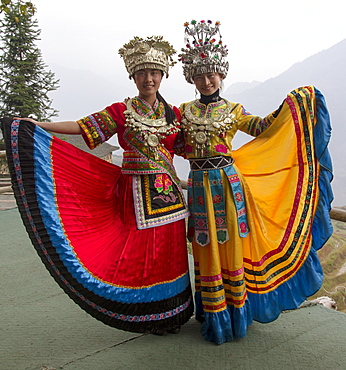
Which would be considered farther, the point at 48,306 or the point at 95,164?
the point at 48,306

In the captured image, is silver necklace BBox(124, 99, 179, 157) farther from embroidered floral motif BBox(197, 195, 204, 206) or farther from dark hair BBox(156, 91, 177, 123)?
embroidered floral motif BBox(197, 195, 204, 206)

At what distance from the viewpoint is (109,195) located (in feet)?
6.74

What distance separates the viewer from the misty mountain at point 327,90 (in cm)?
7881

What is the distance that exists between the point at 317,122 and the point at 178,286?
1236 millimetres

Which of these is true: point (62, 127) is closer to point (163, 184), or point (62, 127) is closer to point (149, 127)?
point (149, 127)

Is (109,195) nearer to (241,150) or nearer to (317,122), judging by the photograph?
(241,150)

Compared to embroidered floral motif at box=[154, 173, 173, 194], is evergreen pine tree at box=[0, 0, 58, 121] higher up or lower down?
higher up

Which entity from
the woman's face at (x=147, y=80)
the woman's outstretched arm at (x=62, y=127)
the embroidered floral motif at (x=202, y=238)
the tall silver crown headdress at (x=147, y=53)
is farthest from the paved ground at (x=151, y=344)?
the tall silver crown headdress at (x=147, y=53)

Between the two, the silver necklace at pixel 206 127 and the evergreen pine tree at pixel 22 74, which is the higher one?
the evergreen pine tree at pixel 22 74

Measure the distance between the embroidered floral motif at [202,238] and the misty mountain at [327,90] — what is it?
69785 millimetres

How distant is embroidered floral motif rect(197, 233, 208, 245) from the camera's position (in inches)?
78.6

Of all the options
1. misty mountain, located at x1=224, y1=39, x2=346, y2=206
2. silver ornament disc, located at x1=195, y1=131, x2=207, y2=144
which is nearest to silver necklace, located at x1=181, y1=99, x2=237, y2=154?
silver ornament disc, located at x1=195, y1=131, x2=207, y2=144

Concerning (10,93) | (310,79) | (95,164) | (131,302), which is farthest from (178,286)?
(310,79)

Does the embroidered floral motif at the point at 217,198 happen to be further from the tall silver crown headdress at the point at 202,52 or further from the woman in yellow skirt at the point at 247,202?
the tall silver crown headdress at the point at 202,52
